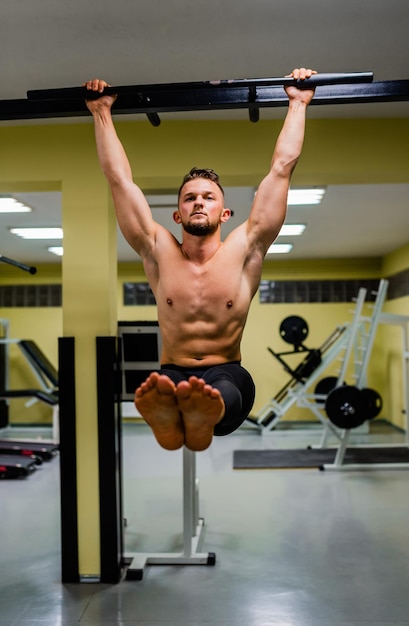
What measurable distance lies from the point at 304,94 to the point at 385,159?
1.60 meters

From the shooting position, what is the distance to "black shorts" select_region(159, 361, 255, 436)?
1580 mm

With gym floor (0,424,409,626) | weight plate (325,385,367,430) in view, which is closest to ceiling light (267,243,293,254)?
weight plate (325,385,367,430)

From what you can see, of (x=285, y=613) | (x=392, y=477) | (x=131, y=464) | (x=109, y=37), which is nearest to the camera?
(x=109, y=37)

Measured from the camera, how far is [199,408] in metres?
1.45

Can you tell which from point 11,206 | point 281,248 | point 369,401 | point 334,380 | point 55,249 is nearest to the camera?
point 11,206

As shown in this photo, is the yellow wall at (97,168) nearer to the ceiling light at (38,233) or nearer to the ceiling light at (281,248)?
the ceiling light at (38,233)

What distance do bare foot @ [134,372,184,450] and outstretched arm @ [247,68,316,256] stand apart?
0.65 m

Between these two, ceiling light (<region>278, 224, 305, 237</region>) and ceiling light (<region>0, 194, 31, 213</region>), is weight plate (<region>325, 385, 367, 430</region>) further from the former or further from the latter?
ceiling light (<region>0, 194, 31, 213</region>)

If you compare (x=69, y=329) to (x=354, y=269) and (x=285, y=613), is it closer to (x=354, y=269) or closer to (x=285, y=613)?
(x=285, y=613)

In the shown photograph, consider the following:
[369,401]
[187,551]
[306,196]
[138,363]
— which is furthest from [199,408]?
[369,401]

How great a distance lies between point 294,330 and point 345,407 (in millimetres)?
2621

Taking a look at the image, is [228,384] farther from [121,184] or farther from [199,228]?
[121,184]

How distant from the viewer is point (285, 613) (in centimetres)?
294

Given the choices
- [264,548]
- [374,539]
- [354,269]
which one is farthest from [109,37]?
[354,269]
